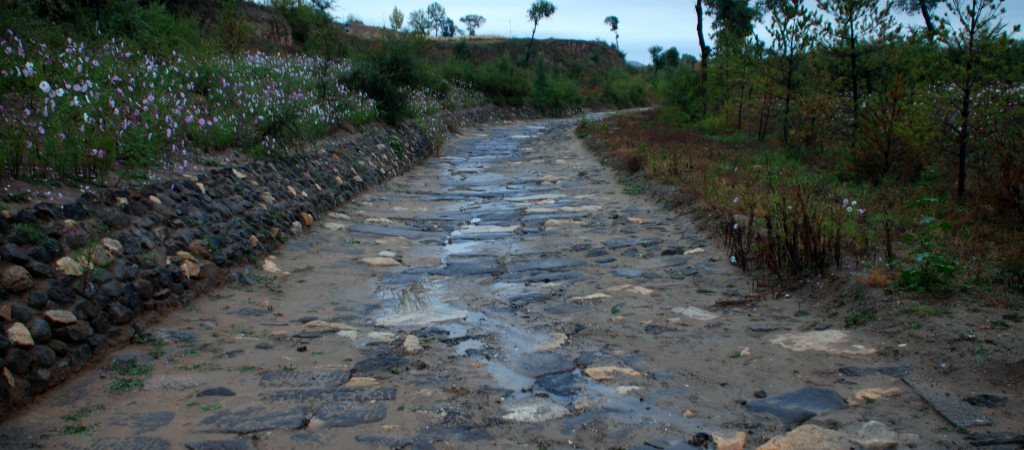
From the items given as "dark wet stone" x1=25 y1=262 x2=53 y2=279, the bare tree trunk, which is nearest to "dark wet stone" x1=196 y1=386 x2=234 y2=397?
"dark wet stone" x1=25 y1=262 x2=53 y2=279

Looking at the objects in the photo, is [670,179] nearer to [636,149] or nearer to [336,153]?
[636,149]

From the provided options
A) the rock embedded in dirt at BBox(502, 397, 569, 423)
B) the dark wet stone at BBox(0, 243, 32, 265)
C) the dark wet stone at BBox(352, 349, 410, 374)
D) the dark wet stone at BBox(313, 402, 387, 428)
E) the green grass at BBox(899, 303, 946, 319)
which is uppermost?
the dark wet stone at BBox(0, 243, 32, 265)

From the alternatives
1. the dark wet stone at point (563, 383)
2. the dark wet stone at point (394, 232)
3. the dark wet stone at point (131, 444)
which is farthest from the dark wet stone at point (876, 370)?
the dark wet stone at point (394, 232)

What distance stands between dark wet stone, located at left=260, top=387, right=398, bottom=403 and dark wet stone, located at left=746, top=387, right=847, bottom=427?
79.1 inches

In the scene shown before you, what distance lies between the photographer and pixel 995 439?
336cm

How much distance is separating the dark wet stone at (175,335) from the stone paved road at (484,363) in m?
0.01

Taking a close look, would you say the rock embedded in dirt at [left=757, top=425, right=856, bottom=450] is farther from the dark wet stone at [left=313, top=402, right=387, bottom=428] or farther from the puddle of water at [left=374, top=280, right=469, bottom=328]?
the puddle of water at [left=374, top=280, right=469, bottom=328]

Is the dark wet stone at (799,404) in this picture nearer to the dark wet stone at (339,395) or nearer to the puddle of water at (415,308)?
the dark wet stone at (339,395)

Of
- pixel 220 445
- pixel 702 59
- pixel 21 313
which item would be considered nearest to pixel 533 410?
pixel 220 445

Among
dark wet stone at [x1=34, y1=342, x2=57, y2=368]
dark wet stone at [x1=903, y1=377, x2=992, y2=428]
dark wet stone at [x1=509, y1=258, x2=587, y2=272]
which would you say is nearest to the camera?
dark wet stone at [x1=903, y1=377, x2=992, y2=428]

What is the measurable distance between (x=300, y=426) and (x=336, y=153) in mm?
8241

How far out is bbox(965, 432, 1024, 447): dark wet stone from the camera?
10.9ft

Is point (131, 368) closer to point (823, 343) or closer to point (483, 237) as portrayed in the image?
point (823, 343)

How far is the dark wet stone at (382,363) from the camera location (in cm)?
461
